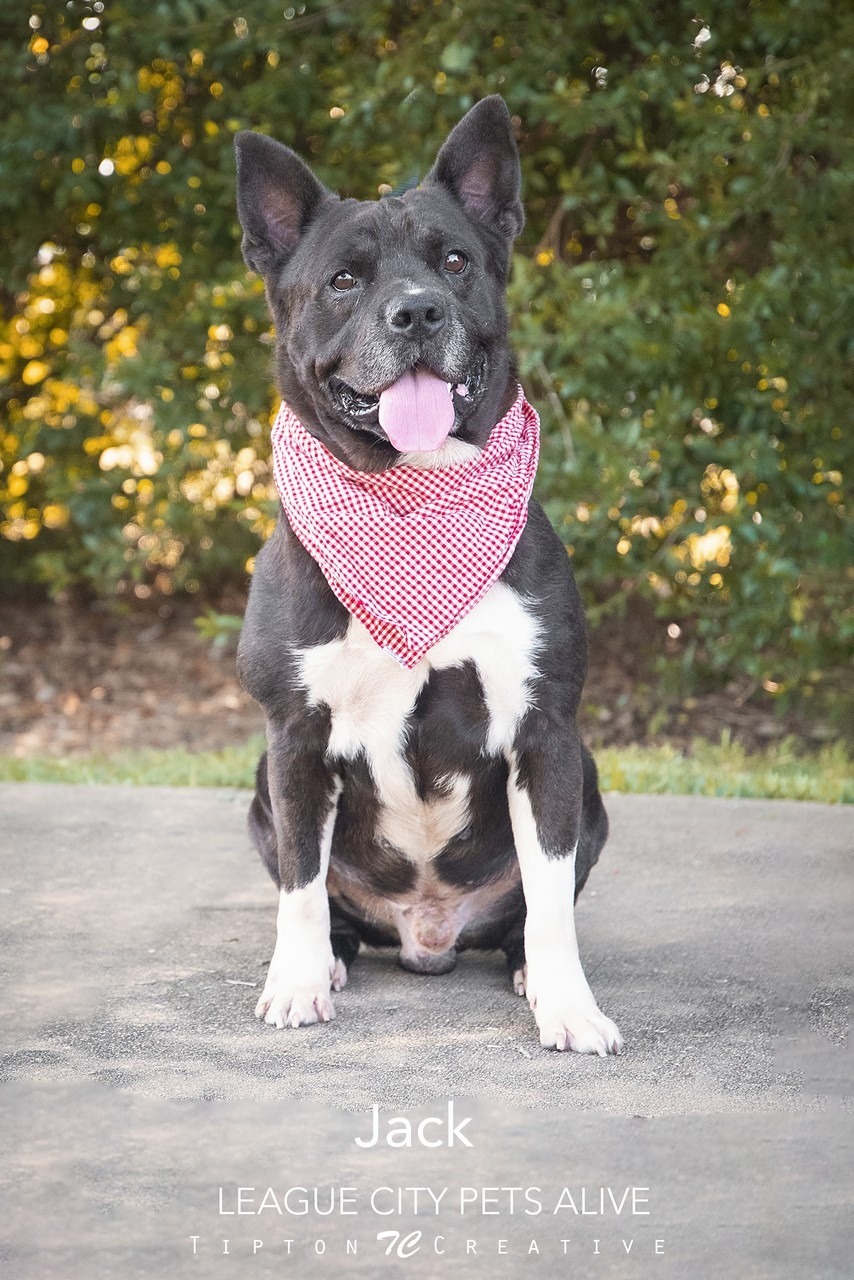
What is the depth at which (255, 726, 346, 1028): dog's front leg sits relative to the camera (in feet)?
9.03

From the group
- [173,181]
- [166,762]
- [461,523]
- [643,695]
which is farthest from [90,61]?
[461,523]

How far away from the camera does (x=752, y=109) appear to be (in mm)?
5863

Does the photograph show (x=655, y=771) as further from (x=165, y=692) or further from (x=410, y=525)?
(x=165, y=692)

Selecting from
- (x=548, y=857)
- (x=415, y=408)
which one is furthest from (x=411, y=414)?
(x=548, y=857)

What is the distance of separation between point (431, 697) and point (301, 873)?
415 millimetres

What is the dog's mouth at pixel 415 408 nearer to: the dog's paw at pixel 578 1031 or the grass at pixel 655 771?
the dog's paw at pixel 578 1031

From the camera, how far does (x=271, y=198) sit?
2984 millimetres

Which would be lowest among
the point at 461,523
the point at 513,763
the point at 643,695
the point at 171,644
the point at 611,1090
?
the point at 171,644

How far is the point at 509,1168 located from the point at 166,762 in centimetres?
345

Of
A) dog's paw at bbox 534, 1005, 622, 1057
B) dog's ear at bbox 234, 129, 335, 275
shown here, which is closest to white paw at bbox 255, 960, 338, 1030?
dog's paw at bbox 534, 1005, 622, 1057

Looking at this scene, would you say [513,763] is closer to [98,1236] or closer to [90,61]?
[98,1236]

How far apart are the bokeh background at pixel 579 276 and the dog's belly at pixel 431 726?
103 inches

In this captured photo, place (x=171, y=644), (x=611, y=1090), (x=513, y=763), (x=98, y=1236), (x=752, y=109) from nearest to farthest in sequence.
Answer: (x=98, y=1236) < (x=611, y=1090) < (x=513, y=763) < (x=752, y=109) < (x=171, y=644)

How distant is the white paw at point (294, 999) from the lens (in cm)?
272
